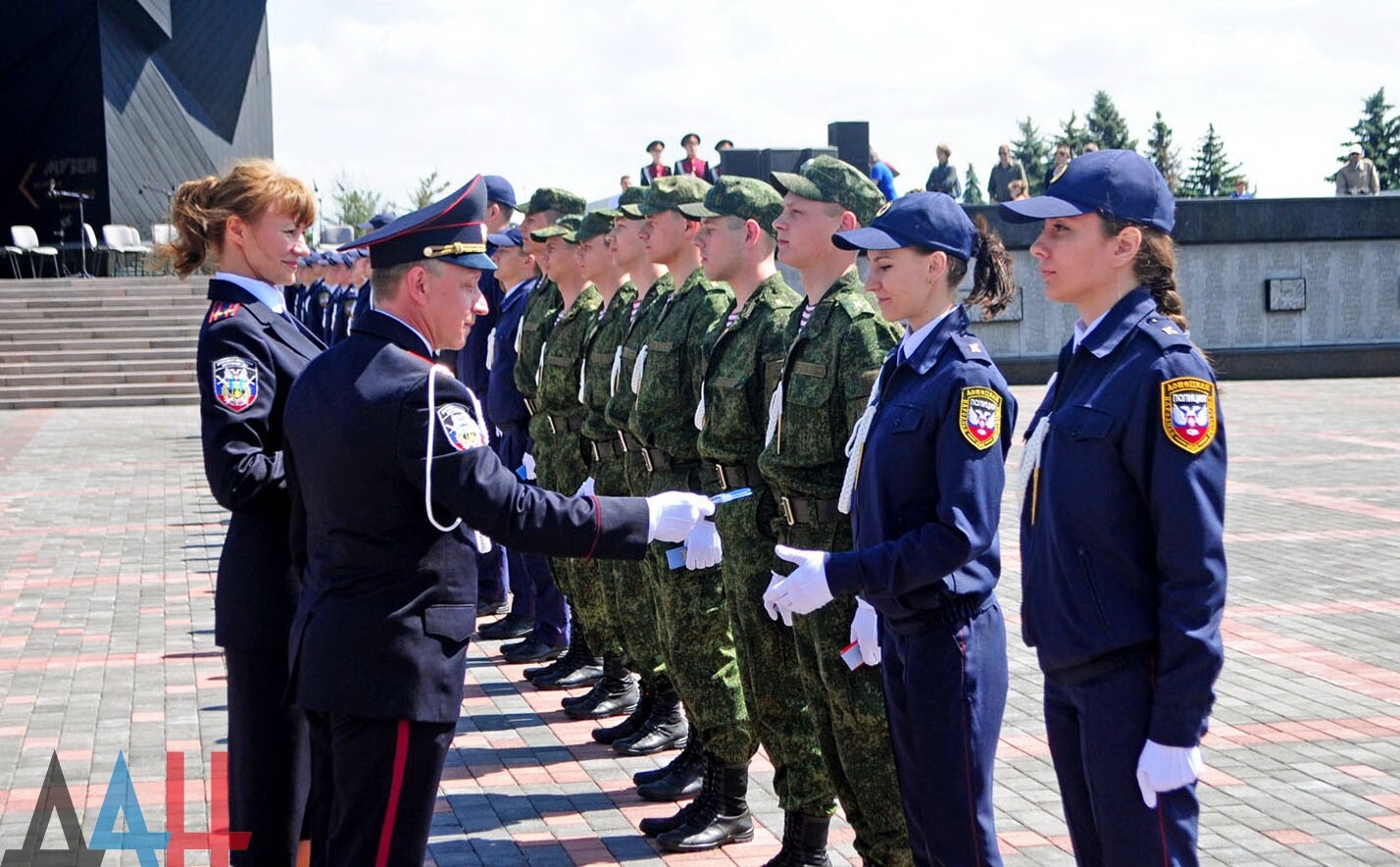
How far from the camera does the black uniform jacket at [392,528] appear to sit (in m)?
3.36

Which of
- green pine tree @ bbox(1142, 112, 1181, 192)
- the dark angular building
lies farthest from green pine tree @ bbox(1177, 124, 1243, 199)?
the dark angular building

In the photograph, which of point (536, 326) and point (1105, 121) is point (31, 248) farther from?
point (1105, 121)

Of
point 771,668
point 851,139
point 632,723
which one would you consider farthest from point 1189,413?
point 851,139

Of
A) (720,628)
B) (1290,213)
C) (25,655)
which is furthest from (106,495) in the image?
(1290,213)

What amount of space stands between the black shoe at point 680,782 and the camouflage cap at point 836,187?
2206 mm

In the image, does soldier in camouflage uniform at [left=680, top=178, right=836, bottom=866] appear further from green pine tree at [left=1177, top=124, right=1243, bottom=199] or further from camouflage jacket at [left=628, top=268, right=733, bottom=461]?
green pine tree at [left=1177, top=124, right=1243, bottom=199]

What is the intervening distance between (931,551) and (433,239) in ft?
4.54

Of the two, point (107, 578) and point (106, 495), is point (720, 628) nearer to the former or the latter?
point (107, 578)

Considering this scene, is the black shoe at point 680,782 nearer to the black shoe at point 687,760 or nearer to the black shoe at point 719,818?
the black shoe at point 687,760

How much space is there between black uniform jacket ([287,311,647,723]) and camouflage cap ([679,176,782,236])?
2.31 meters

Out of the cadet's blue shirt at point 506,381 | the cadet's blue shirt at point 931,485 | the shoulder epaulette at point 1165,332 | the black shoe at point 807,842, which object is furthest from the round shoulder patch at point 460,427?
the cadet's blue shirt at point 506,381

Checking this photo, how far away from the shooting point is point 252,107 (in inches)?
1758

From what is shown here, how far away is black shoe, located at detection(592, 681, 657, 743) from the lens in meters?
6.66

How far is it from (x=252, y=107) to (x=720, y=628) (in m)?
42.4
